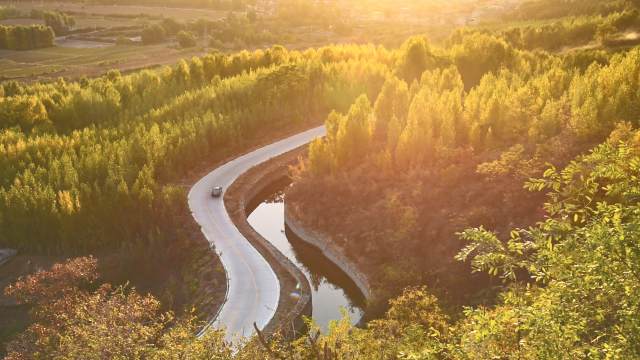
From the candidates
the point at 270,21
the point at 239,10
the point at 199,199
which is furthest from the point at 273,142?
the point at 239,10

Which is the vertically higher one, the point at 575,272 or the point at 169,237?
the point at 575,272

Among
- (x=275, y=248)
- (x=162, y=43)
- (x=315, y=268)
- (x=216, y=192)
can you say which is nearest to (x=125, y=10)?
(x=162, y=43)

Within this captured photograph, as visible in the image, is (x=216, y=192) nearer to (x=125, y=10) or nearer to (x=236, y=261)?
(x=236, y=261)

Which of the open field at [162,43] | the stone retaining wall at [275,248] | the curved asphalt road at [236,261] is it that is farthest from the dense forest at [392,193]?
the open field at [162,43]

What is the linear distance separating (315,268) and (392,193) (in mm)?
8958

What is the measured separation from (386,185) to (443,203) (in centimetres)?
584

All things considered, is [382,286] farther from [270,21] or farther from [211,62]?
[270,21]

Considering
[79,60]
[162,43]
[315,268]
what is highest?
[162,43]

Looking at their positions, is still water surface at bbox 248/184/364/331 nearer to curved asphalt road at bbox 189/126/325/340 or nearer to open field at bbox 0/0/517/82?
curved asphalt road at bbox 189/126/325/340

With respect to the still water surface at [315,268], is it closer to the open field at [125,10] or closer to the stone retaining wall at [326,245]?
the stone retaining wall at [326,245]

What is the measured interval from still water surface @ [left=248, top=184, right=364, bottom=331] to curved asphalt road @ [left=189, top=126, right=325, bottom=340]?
11.9 feet

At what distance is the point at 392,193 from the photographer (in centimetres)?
4516

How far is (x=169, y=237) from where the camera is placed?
45000 millimetres

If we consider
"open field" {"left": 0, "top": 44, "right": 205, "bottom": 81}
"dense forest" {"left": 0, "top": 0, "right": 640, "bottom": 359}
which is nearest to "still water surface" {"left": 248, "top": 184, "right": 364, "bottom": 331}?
"dense forest" {"left": 0, "top": 0, "right": 640, "bottom": 359}
